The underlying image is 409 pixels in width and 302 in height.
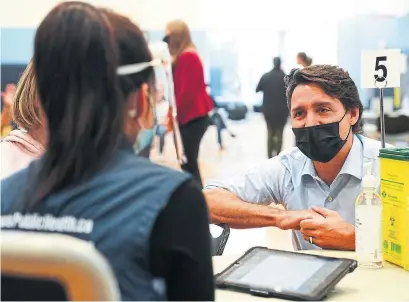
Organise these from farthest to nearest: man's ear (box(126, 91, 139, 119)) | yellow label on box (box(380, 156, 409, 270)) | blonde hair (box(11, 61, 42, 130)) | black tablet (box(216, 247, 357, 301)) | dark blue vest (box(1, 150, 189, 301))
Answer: blonde hair (box(11, 61, 42, 130)) → yellow label on box (box(380, 156, 409, 270)) → black tablet (box(216, 247, 357, 301)) → man's ear (box(126, 91, 139, 119)) → dark blue vest (box(1, 150, 189, 301))

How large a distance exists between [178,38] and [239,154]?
4720 mm

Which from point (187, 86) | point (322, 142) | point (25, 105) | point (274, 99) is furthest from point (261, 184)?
point (274, 99)

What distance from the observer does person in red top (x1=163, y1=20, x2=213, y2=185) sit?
16.2 feet

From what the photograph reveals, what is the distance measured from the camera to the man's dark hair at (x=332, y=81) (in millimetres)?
2258

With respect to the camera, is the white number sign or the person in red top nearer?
the white number sign

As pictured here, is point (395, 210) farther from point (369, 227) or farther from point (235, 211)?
point (235, 211)

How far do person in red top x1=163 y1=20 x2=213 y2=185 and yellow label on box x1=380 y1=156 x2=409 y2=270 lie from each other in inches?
128

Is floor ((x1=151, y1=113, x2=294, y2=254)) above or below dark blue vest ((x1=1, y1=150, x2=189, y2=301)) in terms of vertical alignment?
below

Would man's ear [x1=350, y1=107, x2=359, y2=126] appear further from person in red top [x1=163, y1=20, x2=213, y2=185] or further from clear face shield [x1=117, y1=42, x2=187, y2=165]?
person in red top [x1=163, y1=20, x2=213, y2=185]

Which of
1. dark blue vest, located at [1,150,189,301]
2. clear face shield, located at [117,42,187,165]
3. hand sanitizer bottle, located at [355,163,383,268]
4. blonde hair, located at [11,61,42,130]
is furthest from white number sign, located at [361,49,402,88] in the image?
dark blue vest, located at [1,150,189,301]

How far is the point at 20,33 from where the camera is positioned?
22.6 feet

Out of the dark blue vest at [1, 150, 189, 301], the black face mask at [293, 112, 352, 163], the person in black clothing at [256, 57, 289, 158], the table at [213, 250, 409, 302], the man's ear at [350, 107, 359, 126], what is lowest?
the person in black clothing at [256, 57, 289, 158]

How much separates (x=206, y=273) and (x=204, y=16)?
22.2 ft

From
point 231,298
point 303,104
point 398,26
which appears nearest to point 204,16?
point 398,26
